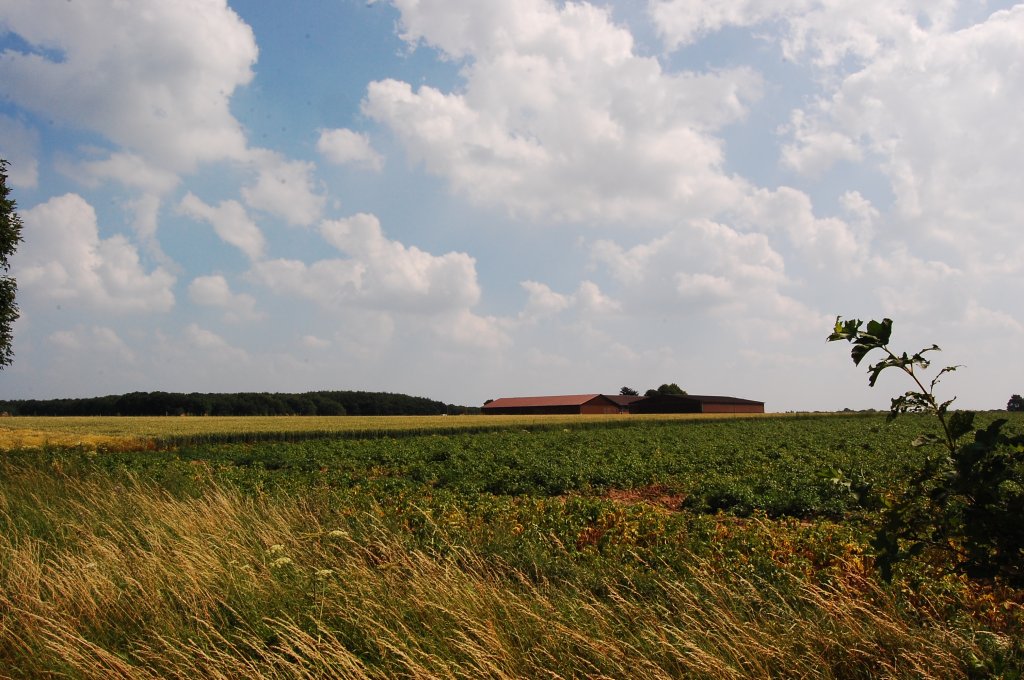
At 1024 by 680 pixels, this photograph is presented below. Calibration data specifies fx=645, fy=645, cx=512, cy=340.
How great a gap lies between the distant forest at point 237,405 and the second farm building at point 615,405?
549 inches

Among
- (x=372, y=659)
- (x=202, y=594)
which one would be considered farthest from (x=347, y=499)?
(x=372, y=659)

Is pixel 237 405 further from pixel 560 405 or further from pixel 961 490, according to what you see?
pixel 961 490

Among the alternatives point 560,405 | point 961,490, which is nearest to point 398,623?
point 961,490

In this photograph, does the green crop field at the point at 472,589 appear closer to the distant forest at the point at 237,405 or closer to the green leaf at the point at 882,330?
the green leaf at the point at 882,330

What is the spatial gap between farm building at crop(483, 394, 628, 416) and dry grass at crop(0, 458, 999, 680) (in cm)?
7954

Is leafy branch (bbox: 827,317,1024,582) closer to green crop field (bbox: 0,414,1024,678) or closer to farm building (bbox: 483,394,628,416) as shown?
green crop field (bbox: 0,414,1024,678)

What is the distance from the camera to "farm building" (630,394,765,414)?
96.7 metres

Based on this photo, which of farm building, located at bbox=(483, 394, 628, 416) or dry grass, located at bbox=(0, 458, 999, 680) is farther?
farm building, located at bbox=(483, 394, 628, 416)

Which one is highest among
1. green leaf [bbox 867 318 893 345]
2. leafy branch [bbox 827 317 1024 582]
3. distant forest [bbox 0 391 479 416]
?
green leaf [bbox 867 318 893 345]

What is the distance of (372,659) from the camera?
506 centimetres

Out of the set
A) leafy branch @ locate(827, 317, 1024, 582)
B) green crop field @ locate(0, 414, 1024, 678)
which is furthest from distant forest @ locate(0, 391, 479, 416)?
leafy branch @ locate(827, 317, 1024, 582)

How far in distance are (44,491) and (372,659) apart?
10329mm

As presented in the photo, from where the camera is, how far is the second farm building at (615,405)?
91562 millimetres

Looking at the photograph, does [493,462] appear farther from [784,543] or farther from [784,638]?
[784,638]
